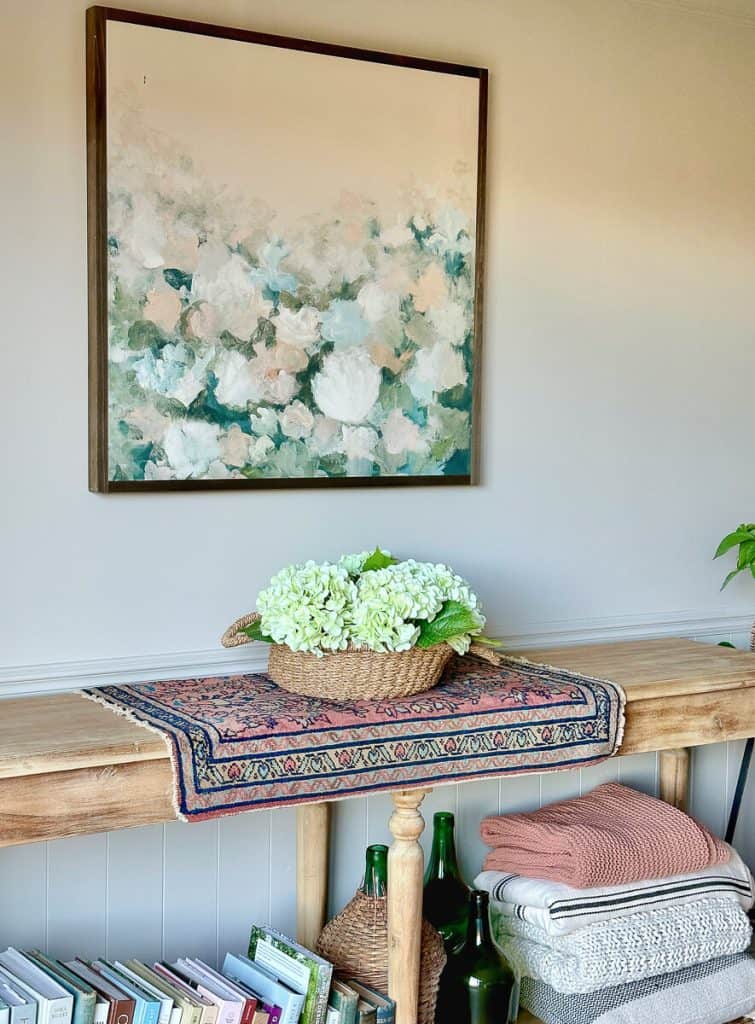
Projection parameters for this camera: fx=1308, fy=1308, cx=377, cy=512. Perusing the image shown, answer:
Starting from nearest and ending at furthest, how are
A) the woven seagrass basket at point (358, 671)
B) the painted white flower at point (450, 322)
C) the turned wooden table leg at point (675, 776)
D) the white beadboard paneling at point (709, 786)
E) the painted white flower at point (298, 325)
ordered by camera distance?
1. the woven seagrass basket at point (358, 671)
2. the painted white flower at point (298, 325)
3. the painted white flower at point (450, 322)
4. the turned wooden table leg at point (675, 776)
5. the white beadboard paneling at point (709, 786)

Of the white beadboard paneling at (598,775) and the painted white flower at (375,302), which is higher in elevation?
the painted white flower at (375,302)

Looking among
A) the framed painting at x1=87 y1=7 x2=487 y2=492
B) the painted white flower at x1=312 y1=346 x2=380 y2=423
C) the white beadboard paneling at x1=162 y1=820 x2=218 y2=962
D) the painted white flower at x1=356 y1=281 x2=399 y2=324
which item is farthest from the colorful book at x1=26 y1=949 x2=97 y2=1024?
the painted white flower at x1=356 y1=281 x2=399 y2=324

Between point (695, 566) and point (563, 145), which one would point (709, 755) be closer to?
point (695, 566)

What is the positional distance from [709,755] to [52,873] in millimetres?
1833

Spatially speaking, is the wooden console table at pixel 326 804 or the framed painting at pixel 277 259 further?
the framed painting at pixel 277 259

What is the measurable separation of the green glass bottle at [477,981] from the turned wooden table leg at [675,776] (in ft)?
2.67

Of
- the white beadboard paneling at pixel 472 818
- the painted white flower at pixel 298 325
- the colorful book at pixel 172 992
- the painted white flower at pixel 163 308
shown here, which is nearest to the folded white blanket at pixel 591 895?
the white beadboard paneling at pixel 472 818

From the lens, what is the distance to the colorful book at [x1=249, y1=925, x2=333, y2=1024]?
2559 mm

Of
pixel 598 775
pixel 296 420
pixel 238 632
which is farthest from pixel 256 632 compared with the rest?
pixel 598 775

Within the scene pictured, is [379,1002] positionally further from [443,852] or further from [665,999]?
[665,999]

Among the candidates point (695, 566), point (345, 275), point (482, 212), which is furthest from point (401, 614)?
point (695, 566)

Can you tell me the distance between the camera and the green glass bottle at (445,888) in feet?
9.78

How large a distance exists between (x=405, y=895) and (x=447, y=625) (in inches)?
20.9

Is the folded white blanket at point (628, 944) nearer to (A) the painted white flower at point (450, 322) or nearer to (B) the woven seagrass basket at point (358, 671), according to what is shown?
(B) the woven seagrass basket at point (358, 671)
